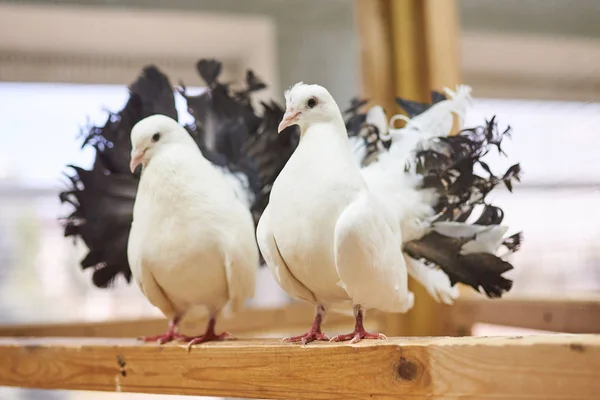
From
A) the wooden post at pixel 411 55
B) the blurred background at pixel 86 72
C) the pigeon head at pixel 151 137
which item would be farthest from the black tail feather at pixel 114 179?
the blurred background at pixel 86 72

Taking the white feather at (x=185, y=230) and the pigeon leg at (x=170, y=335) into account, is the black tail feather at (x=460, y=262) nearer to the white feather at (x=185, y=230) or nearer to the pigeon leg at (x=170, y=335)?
the white feather at (x=185, y=230)

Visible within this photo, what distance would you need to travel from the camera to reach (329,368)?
24.0 inches

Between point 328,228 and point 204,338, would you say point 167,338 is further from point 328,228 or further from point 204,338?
point 328,228

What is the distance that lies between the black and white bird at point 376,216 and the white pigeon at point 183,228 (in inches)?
4.1

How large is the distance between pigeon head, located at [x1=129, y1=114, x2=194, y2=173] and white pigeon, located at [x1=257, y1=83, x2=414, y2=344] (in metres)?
0.19

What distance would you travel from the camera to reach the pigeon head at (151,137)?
0.81 meters

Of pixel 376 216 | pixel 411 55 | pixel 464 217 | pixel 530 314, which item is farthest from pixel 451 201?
pixel 411 55

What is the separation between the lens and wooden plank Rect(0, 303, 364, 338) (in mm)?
1323

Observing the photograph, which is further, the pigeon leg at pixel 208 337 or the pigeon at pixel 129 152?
the pigeon at pixel 129 152

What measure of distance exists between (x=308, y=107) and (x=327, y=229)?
0.47ft

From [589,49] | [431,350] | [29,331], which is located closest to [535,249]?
[589,49]

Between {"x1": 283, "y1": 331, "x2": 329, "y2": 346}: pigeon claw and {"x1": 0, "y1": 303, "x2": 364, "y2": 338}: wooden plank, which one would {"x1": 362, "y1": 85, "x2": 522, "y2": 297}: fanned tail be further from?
{"x1": 0, "y1": 303, "x2": 364, "y2": 338}: wooden plank

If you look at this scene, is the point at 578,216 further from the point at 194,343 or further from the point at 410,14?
the point at 194,343

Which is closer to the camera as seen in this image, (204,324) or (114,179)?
(114,179)
